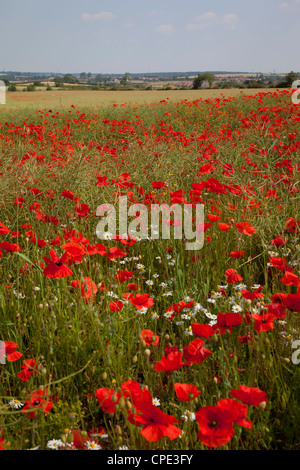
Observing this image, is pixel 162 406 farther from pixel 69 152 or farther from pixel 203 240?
pixel 69 152

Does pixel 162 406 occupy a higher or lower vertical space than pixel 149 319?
lower

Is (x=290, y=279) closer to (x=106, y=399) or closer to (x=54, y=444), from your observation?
(x=106, y=399)

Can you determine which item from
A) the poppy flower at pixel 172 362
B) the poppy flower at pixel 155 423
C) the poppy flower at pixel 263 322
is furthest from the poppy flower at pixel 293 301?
the poppy flower at pixel 155 423

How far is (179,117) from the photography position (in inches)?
446

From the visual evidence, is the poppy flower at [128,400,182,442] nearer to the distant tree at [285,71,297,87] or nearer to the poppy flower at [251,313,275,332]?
the poppy flower at [251,313,275,332]

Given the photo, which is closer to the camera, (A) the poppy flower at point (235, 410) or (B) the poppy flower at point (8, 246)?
(A) the poppy flower at point (235, 410)

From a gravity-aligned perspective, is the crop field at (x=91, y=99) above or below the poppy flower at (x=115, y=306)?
above

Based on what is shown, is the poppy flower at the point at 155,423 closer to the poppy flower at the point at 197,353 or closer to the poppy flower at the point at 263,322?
the poppy flower at the point at 197,353

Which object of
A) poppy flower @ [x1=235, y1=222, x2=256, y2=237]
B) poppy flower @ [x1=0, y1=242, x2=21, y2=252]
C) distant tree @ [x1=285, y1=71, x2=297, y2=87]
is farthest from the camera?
distant tree @ [x1=285, y1=71, x2=297, y2=87]

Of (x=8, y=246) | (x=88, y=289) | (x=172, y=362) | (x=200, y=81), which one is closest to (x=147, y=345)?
(x=88, y=289)

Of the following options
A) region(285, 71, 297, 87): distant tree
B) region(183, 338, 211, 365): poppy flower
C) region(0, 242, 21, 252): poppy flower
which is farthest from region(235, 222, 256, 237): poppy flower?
region(285, 71, 297, 87): distant tree

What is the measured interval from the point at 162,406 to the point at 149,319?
22.9 inches

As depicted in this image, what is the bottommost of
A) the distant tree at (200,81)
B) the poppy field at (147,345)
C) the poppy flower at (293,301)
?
the poppy field at (147,345)
